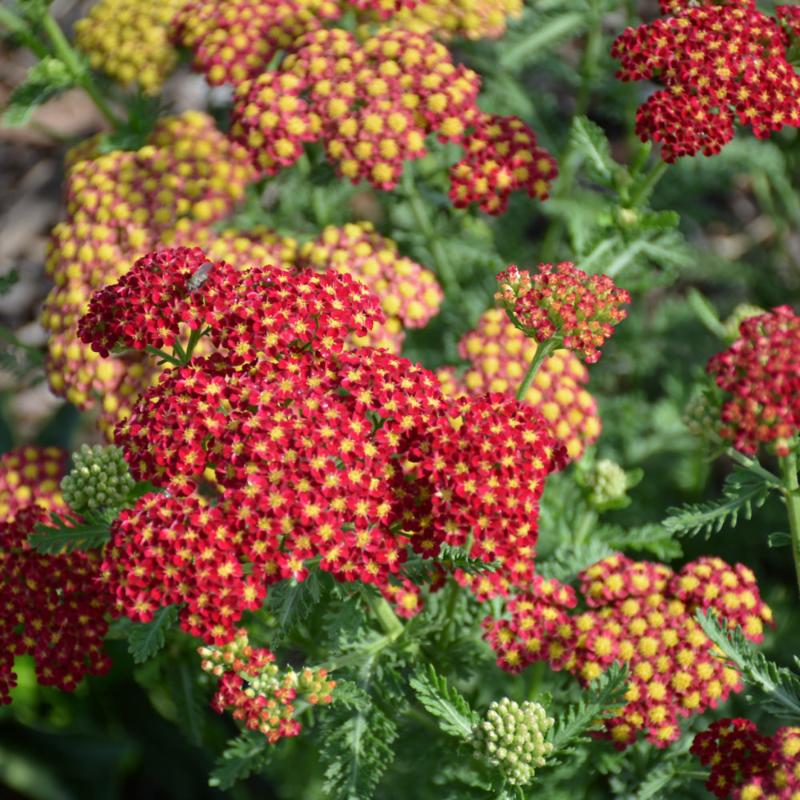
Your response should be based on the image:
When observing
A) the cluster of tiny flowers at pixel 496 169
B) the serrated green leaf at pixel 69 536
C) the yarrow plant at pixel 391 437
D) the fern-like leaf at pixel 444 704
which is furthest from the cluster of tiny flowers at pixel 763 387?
the serrated green leaf at pixel 69 536

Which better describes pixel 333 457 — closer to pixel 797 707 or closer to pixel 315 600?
pixel 315 600

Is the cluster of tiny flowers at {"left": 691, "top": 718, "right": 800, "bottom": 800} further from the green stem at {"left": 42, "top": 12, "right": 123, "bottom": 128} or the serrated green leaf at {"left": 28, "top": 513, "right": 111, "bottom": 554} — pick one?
the green stem at {"left": 42, "top": 12, "right": 123, "bottom": 128}

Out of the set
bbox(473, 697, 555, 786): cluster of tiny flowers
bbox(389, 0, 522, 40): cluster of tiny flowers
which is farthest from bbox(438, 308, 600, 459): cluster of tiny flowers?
bbox(389, 0, 522, 40): cluster of tiny flowers

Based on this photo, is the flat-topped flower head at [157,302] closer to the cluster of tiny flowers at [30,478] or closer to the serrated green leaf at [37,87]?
the cluster of tiny flowers at [30,478]

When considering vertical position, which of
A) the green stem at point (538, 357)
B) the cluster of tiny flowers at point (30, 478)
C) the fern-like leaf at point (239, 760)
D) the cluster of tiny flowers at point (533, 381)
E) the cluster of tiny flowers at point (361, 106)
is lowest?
the fern-like leaf at point (239, 760)

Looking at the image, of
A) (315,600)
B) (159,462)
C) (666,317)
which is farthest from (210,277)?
(666,317)

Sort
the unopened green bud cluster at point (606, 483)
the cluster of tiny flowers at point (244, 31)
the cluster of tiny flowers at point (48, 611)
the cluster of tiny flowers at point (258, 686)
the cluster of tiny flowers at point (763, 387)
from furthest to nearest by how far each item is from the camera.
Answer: the cluster of tiny flowers at point (244, 31)
the unopened green bud cluster at point (606, 483)
the cluster of tiny flowers at point (48, 611)
the cluster of tiny flowers at point (258, 686)
the cluster of tiny flowers at point (763, 387)
